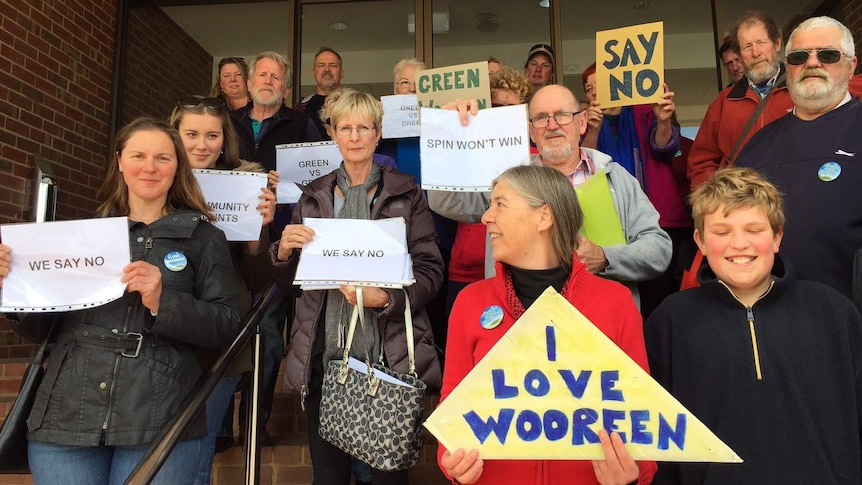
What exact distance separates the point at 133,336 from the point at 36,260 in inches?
14.9

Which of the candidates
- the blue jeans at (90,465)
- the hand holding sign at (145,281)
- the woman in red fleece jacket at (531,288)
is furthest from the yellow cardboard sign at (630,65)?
the blue jeans at (90,465)

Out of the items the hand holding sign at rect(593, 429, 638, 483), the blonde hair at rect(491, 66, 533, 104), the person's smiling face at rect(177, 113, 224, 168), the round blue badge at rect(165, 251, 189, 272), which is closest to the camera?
the hand holding sign at rect(593, 429, 638, 483)

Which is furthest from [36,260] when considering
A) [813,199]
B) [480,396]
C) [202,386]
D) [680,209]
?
[680,209]

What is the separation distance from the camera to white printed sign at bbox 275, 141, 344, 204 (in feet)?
11.5

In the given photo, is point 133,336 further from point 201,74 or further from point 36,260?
point 201,74

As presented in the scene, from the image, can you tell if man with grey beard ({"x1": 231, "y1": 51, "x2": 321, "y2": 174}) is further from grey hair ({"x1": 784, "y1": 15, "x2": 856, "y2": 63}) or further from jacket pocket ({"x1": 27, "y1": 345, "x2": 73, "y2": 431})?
grey hair ({"x1": 784, "y1": 15, "x2": 856, "y2": 63})

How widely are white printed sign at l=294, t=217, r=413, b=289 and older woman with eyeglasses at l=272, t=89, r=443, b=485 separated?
0.06 metres

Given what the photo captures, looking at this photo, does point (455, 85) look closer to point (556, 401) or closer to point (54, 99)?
point (556, 401)

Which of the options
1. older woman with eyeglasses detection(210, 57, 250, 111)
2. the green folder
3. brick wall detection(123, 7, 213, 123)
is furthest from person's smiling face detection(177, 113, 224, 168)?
brick wall detection(123, 7, 213, 123)

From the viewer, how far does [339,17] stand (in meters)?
6.47

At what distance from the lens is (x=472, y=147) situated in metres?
2.76

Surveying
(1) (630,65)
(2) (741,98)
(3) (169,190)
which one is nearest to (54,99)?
(3) (169,190)

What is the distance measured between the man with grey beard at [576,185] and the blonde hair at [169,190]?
959mm

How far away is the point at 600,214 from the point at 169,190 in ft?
5.03
